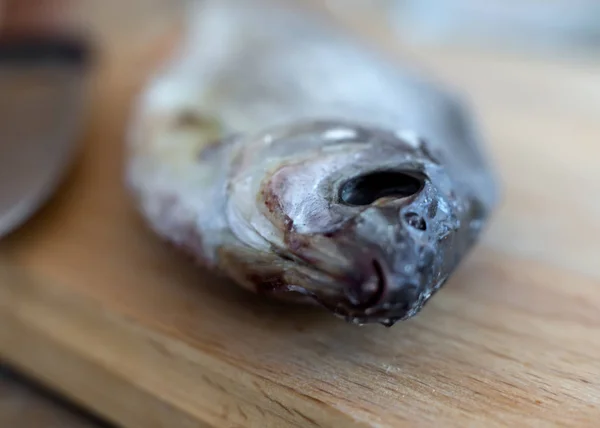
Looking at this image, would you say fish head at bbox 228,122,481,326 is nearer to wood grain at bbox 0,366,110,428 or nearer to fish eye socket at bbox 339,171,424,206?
fish eye socket at bbox 339,171,424,206

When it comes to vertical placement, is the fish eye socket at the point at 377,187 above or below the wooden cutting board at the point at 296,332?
above

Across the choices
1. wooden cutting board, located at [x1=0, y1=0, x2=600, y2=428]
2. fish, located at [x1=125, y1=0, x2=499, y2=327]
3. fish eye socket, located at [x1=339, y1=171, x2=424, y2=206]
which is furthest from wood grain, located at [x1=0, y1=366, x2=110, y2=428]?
fish eye socket, located at [x1=339, y1=171, x2=424, y2=206]

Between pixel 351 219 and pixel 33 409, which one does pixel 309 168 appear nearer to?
pixel 351 219

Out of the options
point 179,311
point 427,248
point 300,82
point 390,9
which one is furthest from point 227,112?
point 390,9

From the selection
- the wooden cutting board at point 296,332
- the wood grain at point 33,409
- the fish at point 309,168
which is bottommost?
the wood grain at point 33,409

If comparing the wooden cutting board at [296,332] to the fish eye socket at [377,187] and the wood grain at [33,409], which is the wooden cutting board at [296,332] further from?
the fish eye socket at [377,187]

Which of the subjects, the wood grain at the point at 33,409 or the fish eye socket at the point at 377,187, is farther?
the wood grain at the point at 33,409

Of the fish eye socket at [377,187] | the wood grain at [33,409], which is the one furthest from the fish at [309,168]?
the wood grain at [33,409]

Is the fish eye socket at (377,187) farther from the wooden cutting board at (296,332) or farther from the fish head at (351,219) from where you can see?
the wooden cutting board at (296,332)

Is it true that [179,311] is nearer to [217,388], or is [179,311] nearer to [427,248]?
[217,388]
